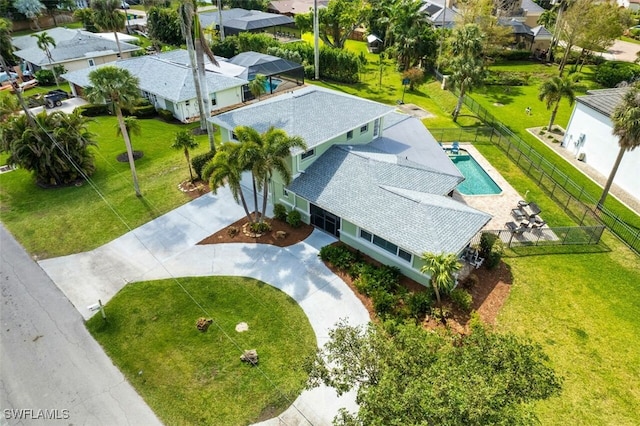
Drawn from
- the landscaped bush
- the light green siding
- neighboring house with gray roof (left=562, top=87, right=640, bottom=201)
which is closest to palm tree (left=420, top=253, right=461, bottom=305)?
the light green siding

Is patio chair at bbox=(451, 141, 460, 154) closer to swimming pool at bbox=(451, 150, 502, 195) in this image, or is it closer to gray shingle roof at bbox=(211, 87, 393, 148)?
swimming pool at bbox=(451, 150, 502, 195)

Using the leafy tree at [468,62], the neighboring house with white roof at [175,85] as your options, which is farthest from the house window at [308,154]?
the leafy tree at [468,62]

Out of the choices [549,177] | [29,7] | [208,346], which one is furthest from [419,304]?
[29,7]

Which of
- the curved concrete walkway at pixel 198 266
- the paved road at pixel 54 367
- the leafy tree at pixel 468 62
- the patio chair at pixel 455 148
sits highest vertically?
the leafy tree at pixel 468 62

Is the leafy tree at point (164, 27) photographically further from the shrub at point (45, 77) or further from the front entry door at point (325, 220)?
the front entry door at point (325, 220)

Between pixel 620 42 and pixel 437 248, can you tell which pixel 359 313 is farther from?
pixel 620 42

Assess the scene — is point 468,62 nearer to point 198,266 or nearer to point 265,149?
point 265,149
